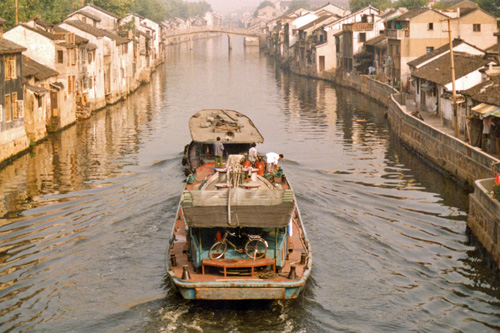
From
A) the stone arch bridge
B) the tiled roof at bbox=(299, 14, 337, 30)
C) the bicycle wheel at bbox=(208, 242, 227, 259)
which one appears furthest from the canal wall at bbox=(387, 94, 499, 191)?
the stone arch bridge

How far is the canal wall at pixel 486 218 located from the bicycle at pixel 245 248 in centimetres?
854

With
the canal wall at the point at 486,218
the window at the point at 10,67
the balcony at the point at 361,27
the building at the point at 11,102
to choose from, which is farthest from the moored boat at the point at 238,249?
the balcony at the point at 361,27

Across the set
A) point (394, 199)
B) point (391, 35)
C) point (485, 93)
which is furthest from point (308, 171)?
point (391, 35)

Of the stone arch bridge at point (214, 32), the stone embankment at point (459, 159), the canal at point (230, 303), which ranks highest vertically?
the stone arch bridge at point (214, 32)

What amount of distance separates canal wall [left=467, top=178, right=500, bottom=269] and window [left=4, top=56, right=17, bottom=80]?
2694 centimetres

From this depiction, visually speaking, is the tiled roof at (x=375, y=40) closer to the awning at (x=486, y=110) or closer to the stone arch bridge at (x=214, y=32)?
the awning at (x=486, y=110)

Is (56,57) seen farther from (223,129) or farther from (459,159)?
(459,159)

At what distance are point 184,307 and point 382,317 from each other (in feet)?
19.7

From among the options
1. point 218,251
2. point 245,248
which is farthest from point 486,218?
point 218,251

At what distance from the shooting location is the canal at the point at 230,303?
2150cm

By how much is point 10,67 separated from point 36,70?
7.84 meters

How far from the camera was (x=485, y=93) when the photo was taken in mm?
39250

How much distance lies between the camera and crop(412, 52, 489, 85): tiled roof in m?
49.3

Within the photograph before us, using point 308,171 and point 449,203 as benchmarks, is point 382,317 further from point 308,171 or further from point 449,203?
point 308,171
